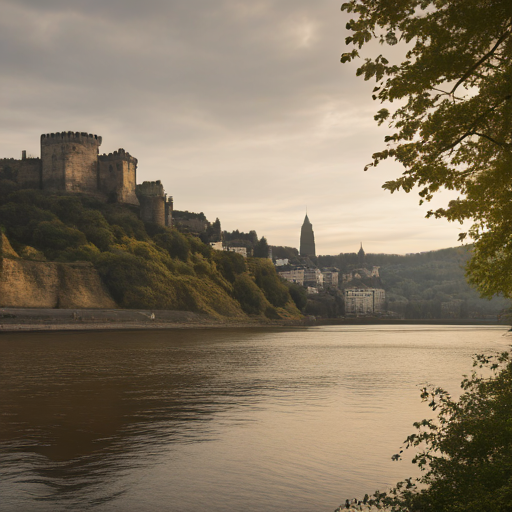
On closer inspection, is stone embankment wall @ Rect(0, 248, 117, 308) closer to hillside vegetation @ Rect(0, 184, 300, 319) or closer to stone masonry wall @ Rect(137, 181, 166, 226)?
hillside vegetation @ Rect(0, 184, 300, 319)

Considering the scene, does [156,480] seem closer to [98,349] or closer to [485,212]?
[485,212]

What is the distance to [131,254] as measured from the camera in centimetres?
10412

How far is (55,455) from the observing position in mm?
12367

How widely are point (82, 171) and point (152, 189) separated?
1801cm

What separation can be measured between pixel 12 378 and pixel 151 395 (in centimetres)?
815

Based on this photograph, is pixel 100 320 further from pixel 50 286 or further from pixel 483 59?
pixel 483 59

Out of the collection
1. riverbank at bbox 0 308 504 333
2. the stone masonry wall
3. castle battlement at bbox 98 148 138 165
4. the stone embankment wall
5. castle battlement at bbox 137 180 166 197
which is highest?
castle battlement at bbox 98 148 138 165

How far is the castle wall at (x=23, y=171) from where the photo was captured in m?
116

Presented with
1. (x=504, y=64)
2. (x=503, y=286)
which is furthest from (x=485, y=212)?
(x=503, y=286)

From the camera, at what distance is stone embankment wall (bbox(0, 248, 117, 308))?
77.3 m

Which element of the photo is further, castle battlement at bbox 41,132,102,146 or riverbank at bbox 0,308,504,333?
castle battlement at bbox 41,132,102,146

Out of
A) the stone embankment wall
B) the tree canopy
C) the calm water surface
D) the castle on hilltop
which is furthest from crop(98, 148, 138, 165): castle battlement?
the tree canopy

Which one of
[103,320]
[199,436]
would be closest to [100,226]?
[103,320]

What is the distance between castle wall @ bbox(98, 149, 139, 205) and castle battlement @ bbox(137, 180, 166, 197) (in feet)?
26.3
